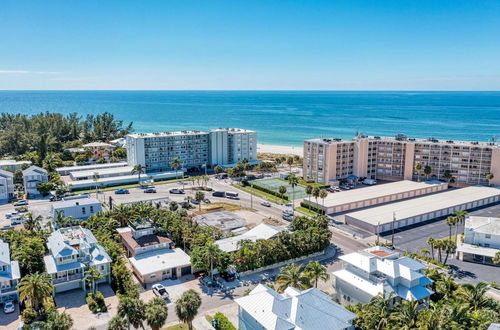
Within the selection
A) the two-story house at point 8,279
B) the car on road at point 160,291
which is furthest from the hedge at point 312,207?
the two-story house at point 8,279

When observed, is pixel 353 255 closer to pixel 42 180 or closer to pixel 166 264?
pixel 166 264

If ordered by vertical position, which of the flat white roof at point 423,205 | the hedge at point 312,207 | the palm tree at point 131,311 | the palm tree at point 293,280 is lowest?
the hedge at point 312,207

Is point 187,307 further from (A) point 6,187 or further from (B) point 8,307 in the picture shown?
(A) point 6,187

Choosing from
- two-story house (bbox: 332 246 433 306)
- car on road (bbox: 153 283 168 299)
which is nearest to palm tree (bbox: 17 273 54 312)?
car on road (bbox: 153 283 168 299)

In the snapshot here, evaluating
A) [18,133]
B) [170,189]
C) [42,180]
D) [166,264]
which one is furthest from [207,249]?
[18,133]

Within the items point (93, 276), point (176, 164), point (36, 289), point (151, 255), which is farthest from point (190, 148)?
point (36, 289)

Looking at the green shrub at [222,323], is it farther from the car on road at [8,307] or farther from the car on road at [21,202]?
the car on road at [21,202]
